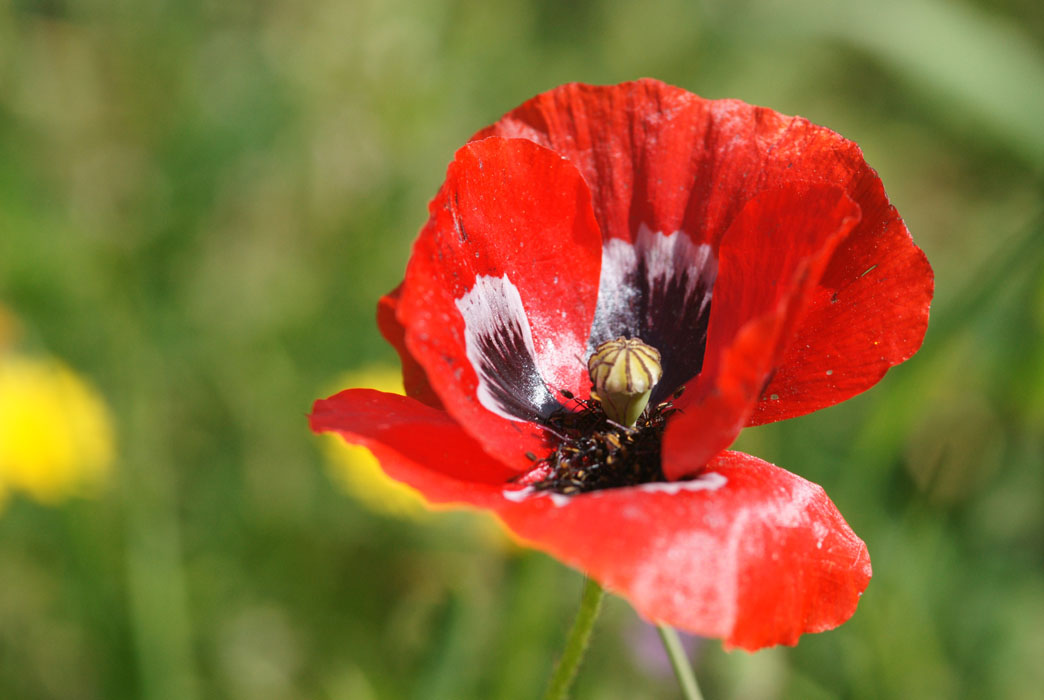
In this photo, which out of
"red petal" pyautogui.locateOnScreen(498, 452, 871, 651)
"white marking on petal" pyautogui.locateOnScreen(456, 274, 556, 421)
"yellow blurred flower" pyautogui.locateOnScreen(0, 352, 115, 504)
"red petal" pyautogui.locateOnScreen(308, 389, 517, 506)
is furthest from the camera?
"yellow blurred flower" pyautogui.locateOnScreen(0, 352, 115, 504)

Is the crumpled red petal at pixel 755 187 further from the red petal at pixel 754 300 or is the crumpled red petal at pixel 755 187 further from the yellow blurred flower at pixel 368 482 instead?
the yellow blurred flower at pixel 368 482

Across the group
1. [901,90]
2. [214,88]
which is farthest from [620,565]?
[901,90]

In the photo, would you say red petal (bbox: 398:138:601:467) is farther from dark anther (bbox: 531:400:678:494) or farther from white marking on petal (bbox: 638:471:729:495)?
white marking on petal (bbox: 638:471:729:495)

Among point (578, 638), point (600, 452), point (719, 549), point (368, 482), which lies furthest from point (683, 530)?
point (368, 482)

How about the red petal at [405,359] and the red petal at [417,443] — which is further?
the red petal at [405,359]

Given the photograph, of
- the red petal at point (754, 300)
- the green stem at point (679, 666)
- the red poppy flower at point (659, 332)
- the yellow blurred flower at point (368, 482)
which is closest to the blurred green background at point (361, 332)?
the yellow blurred flower at point (368, 482)

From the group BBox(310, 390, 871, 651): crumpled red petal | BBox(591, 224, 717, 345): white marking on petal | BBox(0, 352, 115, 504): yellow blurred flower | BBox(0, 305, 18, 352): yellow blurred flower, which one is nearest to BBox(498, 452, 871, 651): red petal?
BBox(310, 390, 871, 651): crumpled red petal

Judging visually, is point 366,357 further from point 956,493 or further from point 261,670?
point 956,493

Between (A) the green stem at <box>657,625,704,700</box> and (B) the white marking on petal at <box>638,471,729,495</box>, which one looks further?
(A) the green stem at <box>657,625,704,700</box>
